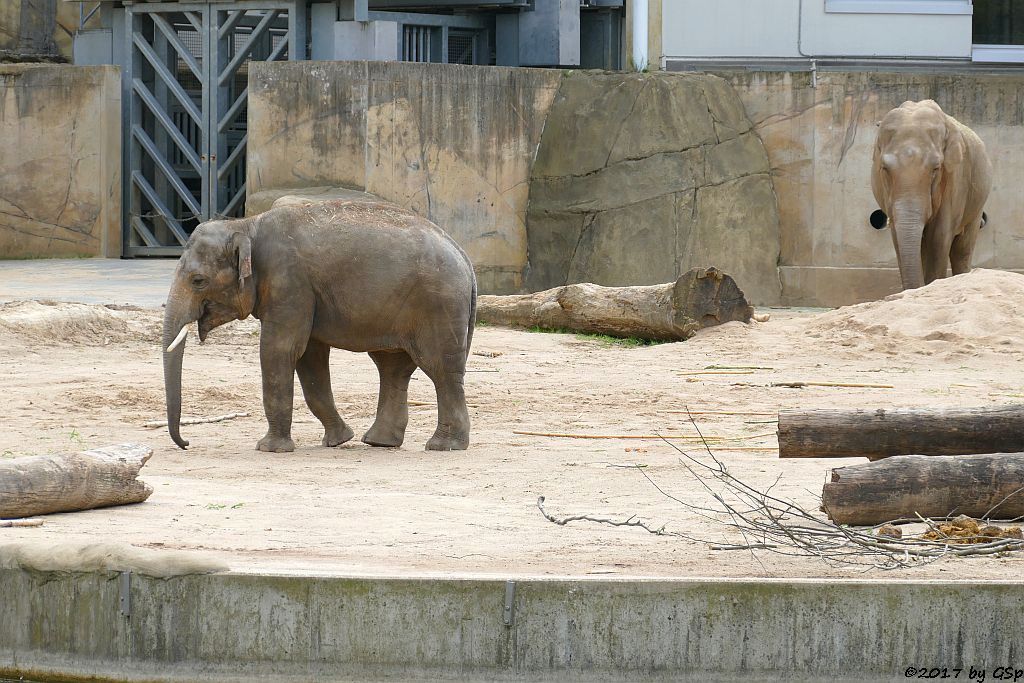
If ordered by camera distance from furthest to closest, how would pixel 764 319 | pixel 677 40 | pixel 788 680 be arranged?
pixel 677 40
pixel 764 319
pixel 788 680

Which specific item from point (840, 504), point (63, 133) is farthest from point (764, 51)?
point (840, 504)

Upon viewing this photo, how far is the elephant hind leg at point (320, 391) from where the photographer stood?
7.87m

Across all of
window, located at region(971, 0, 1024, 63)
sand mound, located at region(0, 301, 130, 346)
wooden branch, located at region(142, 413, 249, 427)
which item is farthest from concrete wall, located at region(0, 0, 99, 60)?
wooden branch, located at region(142, 413, 249, 427)

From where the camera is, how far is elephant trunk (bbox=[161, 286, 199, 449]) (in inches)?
285

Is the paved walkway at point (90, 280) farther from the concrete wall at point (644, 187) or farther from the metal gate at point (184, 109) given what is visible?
the concrete wall at point (644, 187)

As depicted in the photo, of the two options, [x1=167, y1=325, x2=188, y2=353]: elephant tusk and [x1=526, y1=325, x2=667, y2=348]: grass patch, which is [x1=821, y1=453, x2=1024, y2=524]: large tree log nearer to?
[x1=167, y1=325, x2=188, y2=353]: elephant tusk

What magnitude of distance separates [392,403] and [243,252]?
113 centimetres

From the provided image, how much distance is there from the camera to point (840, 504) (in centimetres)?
539

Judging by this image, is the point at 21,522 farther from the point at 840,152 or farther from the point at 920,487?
the point at 840,152

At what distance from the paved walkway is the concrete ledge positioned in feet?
26.9

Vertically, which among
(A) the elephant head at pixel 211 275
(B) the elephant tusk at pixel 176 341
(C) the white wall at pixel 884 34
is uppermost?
(C) the white wall at pixel 884 34

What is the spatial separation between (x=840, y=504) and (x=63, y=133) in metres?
13.7

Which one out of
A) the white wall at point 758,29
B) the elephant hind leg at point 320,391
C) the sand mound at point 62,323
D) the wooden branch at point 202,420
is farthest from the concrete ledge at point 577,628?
the white wall at point 758,29

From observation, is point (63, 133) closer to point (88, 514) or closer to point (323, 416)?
point (323, 416)
